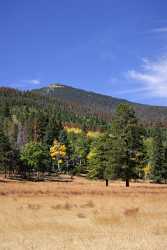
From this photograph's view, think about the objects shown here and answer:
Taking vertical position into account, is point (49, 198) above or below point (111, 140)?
below

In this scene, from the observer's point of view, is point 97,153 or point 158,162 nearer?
point 97,153

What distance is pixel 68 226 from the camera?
22938mm

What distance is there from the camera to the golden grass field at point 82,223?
17.5 m

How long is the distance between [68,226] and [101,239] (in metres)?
4.33

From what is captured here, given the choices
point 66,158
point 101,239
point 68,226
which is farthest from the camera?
point 66,158

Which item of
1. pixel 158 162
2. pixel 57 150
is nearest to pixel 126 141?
pixel 158 162

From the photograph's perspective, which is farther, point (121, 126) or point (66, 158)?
point (66, 158)

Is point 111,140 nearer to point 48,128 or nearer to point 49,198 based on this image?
point 49,198

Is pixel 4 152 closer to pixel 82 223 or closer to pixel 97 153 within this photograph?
pixel 97 153

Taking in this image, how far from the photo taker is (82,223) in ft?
78.3

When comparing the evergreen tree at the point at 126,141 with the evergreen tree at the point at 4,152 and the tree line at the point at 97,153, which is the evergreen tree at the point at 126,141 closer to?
the tree line at the point at 97,153

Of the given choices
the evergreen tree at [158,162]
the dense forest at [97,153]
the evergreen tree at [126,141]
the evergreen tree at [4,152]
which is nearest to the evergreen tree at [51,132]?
the dense forest at [97,153]

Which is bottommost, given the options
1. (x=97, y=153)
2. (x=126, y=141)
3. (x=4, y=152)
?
(x=97, y=153)

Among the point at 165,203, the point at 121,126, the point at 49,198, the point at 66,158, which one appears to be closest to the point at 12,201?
the point at 49,198
